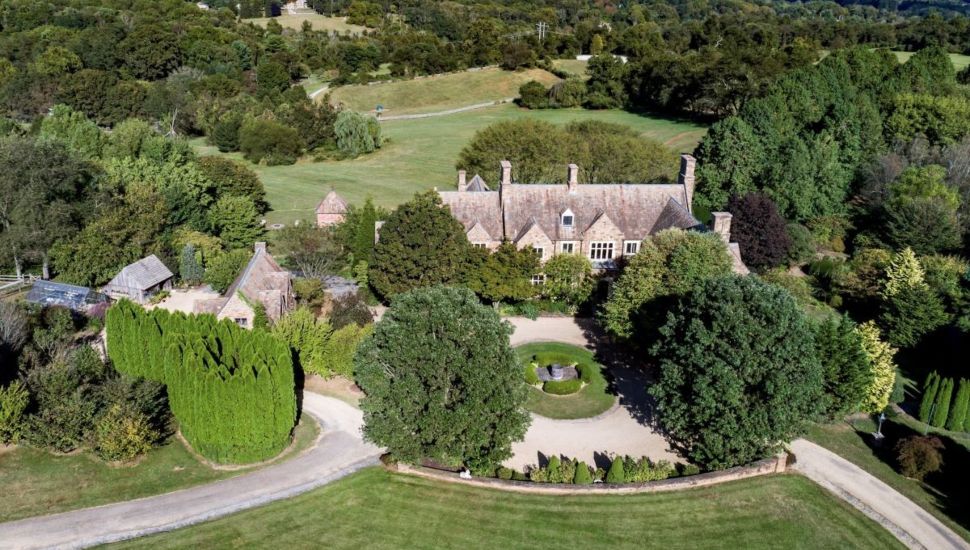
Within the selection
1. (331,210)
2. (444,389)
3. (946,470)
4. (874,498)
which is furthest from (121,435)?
(946,470)

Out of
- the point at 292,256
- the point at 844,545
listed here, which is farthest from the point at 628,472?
the point at 292,256

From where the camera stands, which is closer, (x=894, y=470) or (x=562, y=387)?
(x=894, y=470)

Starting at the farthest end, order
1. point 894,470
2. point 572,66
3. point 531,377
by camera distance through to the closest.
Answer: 1. point 572,66
2. point 531,377
3. point 894,470

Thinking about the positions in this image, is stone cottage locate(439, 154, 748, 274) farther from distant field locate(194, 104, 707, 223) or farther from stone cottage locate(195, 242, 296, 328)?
distant field locate(194, 104, 707, 223)

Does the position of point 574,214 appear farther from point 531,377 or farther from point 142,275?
point 142,275

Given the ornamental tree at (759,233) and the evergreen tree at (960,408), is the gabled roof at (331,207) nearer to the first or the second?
the ornamental tree at (759,233)

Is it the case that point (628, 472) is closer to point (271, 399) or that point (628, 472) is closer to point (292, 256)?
point (271, 399)
